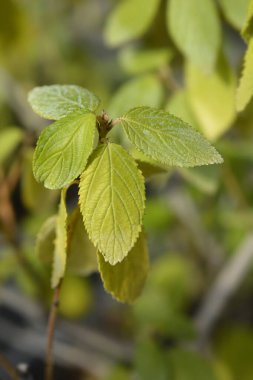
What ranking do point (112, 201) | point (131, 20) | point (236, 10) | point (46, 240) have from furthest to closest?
point (131, 20)
point (236, 10)
point (46, 240)
point (112, 201)

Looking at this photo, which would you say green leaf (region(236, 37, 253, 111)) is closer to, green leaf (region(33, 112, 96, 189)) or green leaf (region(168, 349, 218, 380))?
green leaf (region(33, 112, 96, 189))

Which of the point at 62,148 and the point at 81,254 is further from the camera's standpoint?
the point at 81,254

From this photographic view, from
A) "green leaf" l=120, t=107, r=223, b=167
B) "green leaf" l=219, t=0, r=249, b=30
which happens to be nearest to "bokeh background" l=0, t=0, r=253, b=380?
"green leaf" l=219, t=0, r=249, b=30

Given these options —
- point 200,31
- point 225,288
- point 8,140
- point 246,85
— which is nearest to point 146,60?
point 200,31

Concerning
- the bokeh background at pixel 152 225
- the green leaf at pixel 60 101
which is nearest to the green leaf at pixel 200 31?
the bokeh background at pixel 152 225

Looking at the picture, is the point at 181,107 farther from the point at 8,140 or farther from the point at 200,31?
the point at 8,140

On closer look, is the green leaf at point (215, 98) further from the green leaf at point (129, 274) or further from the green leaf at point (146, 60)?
the green leaf at point (129, 274)

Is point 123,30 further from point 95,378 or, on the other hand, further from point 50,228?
point 95,378
